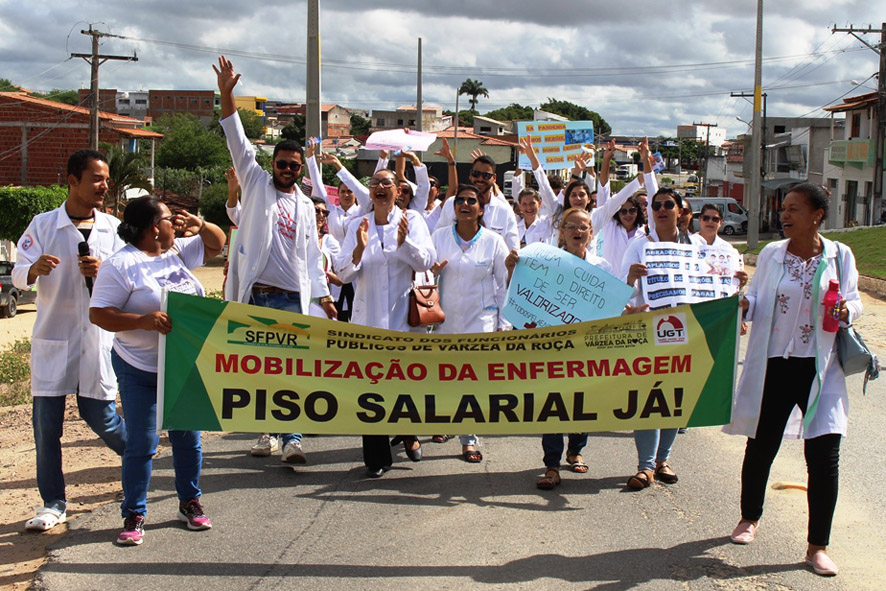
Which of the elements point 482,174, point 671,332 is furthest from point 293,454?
point 482,174

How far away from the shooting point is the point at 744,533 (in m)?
5.54

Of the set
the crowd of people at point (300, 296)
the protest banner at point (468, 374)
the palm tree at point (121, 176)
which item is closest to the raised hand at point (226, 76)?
the crowd of people at point (300, 296)

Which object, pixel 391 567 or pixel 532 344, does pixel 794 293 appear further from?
pixel 391 567

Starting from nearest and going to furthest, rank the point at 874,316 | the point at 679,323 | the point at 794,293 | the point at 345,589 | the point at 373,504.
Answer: the point at 345,589
the point at 794,293
the point at 679,323
the point at 373,504
the point at 874,316

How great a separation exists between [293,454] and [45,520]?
199cm

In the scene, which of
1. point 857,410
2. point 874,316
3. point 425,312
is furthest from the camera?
point 874,316

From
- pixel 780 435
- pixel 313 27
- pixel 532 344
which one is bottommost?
pixel 780 435

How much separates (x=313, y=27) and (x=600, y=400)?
417 inches

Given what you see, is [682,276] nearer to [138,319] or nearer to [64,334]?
[138,319]

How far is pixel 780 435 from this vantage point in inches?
216

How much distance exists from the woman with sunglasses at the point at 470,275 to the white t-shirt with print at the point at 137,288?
237 cm

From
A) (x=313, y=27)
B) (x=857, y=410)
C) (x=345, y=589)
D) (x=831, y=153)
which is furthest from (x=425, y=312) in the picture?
(x=831, y=153)

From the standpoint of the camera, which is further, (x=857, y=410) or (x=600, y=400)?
(x=857, y=410)

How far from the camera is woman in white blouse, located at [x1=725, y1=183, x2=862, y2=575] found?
17.2ft
